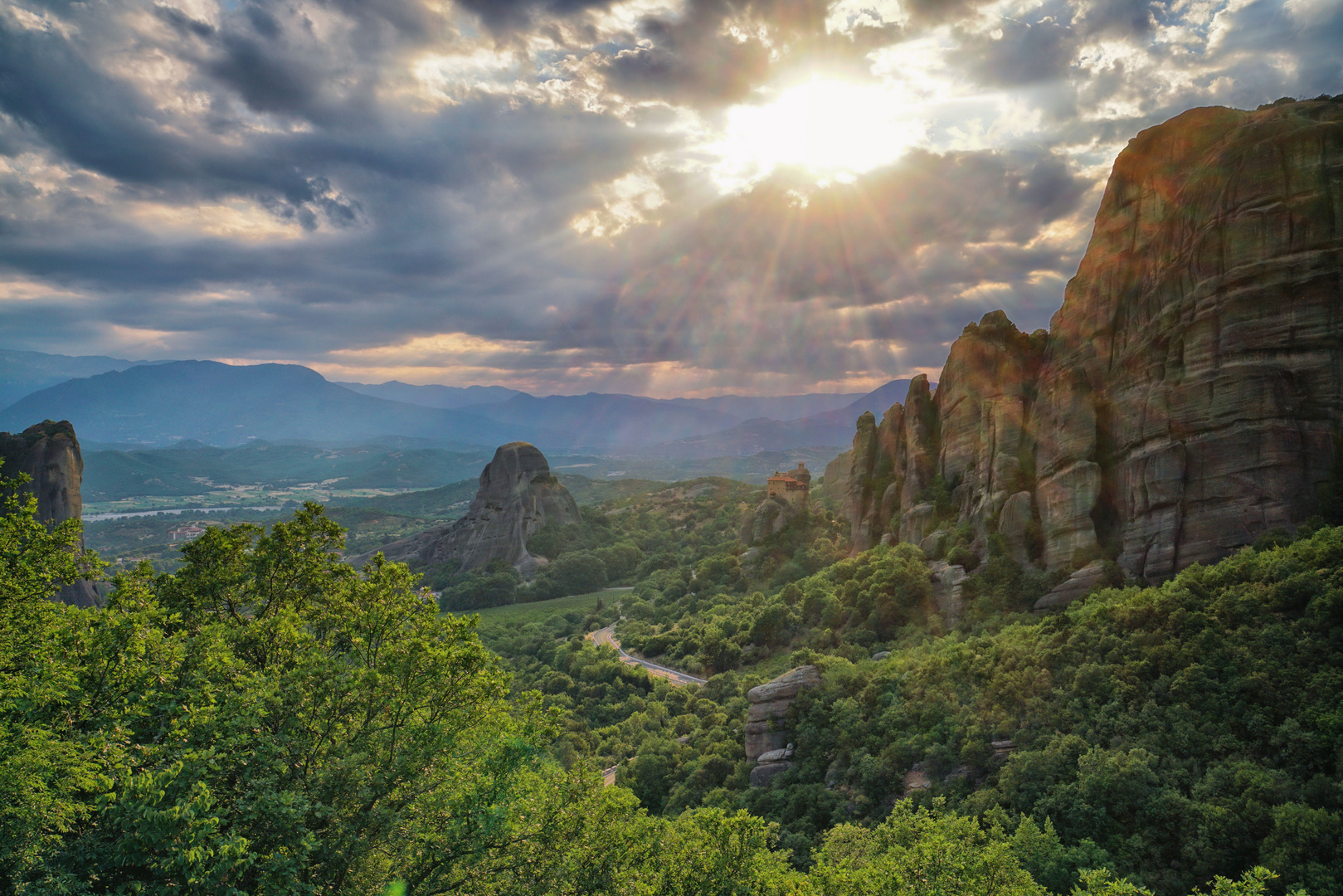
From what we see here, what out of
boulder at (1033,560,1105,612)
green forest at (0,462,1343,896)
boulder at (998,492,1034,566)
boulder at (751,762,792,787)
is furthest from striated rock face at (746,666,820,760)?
boulder at (998,492,1034,566)

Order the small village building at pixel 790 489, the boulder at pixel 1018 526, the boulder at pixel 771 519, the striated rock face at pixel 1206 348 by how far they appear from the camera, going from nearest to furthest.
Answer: the striated rock face at pixel 1206 348
the boulder at pixel 1018 526
the boulder at pixel 771 519
the small village building at pixel 790 489

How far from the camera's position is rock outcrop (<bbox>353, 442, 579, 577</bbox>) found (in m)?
119

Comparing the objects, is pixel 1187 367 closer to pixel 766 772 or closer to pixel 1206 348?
pixel 1206 348

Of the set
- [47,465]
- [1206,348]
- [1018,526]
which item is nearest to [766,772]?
[1018,526]

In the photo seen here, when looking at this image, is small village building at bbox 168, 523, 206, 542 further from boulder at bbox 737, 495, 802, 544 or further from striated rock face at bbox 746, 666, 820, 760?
striated rock face at bbox 746, 666, 820, 760

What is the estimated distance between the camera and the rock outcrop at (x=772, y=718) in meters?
35.0

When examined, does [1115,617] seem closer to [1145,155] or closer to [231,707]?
[1145,155]

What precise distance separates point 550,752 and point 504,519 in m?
107

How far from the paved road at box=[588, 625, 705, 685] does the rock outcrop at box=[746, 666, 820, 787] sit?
19336 mm

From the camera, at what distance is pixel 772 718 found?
36.6 m

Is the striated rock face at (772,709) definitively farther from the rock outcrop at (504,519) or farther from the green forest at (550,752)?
the rock outcrop at (504,519)

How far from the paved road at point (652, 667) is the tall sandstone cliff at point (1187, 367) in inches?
1134

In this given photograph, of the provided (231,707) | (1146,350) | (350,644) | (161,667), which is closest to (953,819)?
(350,644)

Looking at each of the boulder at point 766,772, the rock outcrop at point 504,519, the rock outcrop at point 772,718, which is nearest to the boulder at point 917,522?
the rock outcrop at point 772,718
